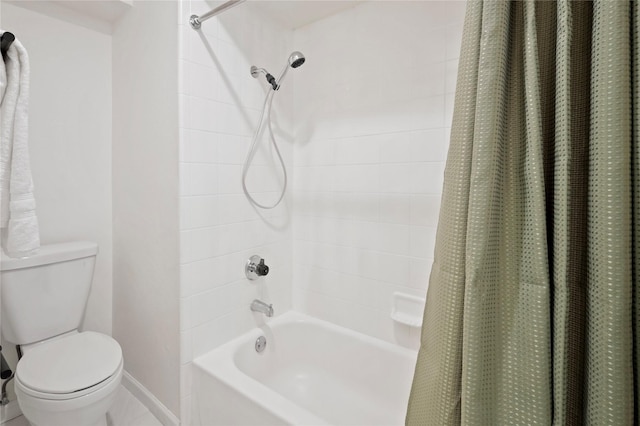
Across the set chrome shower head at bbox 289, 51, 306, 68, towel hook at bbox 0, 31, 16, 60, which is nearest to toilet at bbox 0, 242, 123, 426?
towel hook at bbox 0, 31, 16, 60

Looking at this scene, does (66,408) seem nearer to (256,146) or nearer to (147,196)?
(147,196)

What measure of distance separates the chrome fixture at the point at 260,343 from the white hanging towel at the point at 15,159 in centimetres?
110

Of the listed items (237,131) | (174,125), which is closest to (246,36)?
(237,131)

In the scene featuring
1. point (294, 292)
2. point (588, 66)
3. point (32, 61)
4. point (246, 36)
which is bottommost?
point (294, 292)

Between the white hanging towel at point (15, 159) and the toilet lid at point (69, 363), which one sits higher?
the white hanging towel at point (15, 159)

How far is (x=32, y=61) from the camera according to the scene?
63.2 inches

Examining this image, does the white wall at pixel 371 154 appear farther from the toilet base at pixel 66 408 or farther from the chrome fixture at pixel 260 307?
the toilet base at pixel 66 408

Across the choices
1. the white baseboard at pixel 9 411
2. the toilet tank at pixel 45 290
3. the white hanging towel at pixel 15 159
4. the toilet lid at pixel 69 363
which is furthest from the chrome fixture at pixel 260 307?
the white baseboard at pixel 9 411

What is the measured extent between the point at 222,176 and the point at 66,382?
1058 millimetres

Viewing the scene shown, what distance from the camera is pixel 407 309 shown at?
5.16 ft

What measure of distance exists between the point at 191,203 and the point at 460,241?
3.98ft

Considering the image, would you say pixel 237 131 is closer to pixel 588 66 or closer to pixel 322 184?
pixel 322 184

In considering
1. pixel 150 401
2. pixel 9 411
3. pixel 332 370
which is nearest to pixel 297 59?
pixel 332 370

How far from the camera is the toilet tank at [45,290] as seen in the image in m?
1.45
